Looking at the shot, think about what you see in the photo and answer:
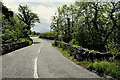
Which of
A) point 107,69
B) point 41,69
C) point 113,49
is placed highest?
point 113,49

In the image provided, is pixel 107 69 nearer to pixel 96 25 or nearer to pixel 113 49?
pixel 113 49

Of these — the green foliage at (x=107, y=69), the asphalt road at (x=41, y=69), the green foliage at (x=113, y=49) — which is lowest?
the asphalt road at (x=41, y=69)

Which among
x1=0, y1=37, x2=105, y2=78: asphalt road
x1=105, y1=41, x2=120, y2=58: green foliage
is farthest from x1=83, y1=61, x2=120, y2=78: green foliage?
x1=105, y1=41, x2=120, y2=58: green foliage

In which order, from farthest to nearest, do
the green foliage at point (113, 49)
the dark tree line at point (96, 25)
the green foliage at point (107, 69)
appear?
the dark tree line at point (96, 25) → the green foliage at point (113, 49) → the green foliage at point (107, 69)

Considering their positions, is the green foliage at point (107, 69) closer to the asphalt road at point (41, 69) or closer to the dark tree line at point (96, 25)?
the asphalt road at point (41, 69)

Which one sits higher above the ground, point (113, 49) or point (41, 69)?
point (113, 49)

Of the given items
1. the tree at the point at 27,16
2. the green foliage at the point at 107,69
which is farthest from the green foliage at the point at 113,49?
the tree at the point at 27,16

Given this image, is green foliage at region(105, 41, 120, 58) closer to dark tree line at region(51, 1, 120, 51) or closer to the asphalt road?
the asphalt road

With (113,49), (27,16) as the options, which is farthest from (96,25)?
(27,16)

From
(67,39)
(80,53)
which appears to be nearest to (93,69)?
(80,53)

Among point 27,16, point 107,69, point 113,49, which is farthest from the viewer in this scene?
point 27,16

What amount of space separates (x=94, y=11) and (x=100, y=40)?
668 centimetres

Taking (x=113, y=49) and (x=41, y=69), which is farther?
(x=113, y=49)

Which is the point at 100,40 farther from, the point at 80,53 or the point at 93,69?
the point at 93,69
